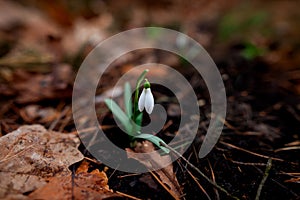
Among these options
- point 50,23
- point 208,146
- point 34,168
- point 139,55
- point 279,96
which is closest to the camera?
point 34,168

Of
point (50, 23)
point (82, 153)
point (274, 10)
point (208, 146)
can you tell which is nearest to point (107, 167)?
point (82, 153)

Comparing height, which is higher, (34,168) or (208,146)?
(208,146)

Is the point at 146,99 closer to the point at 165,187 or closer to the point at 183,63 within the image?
the point at 165,187

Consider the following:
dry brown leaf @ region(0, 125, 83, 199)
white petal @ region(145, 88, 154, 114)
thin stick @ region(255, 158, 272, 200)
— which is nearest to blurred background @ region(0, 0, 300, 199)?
thin stick @ region(255, 158, 272, 200)

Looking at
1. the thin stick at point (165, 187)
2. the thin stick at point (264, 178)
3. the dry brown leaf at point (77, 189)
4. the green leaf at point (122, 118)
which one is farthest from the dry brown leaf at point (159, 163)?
the thin stick at point (264, 178)

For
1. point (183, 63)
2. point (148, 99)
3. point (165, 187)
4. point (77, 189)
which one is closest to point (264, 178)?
point (165, 187)

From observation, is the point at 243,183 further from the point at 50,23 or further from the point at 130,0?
the point at 130,0
